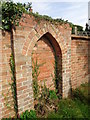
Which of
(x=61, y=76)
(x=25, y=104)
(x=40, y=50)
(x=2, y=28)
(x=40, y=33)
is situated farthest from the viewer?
(x=61, y=76)

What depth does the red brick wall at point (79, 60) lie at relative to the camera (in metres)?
4.79

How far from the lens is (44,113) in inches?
132

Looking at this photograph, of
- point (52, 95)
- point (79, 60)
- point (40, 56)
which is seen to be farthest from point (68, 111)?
point (79, 60)

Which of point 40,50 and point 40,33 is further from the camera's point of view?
point 40,50

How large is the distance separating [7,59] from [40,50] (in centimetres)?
128

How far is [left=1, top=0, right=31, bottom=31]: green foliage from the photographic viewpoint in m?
2.51

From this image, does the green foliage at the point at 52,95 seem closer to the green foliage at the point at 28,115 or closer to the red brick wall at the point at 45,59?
the red brick wall at the point at 45,59

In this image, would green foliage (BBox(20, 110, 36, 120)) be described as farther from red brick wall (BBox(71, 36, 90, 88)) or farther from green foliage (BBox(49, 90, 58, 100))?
red brick wall (BBox(71, 36, 90, 88))

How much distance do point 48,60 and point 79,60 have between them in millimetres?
1913

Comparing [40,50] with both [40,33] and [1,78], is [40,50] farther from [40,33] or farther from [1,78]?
[1,78]

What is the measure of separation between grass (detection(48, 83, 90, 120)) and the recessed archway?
2.24 ft

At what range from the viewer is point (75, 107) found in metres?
3.74

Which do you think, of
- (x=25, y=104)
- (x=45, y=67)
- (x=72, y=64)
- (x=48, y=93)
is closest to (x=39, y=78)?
(x=45, y=67)

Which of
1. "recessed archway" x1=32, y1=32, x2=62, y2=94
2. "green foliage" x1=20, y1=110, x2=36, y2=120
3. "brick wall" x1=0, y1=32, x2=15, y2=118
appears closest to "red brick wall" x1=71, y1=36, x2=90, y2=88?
"recessed archway" x1=32, y1=32, x2=62, y2=94
